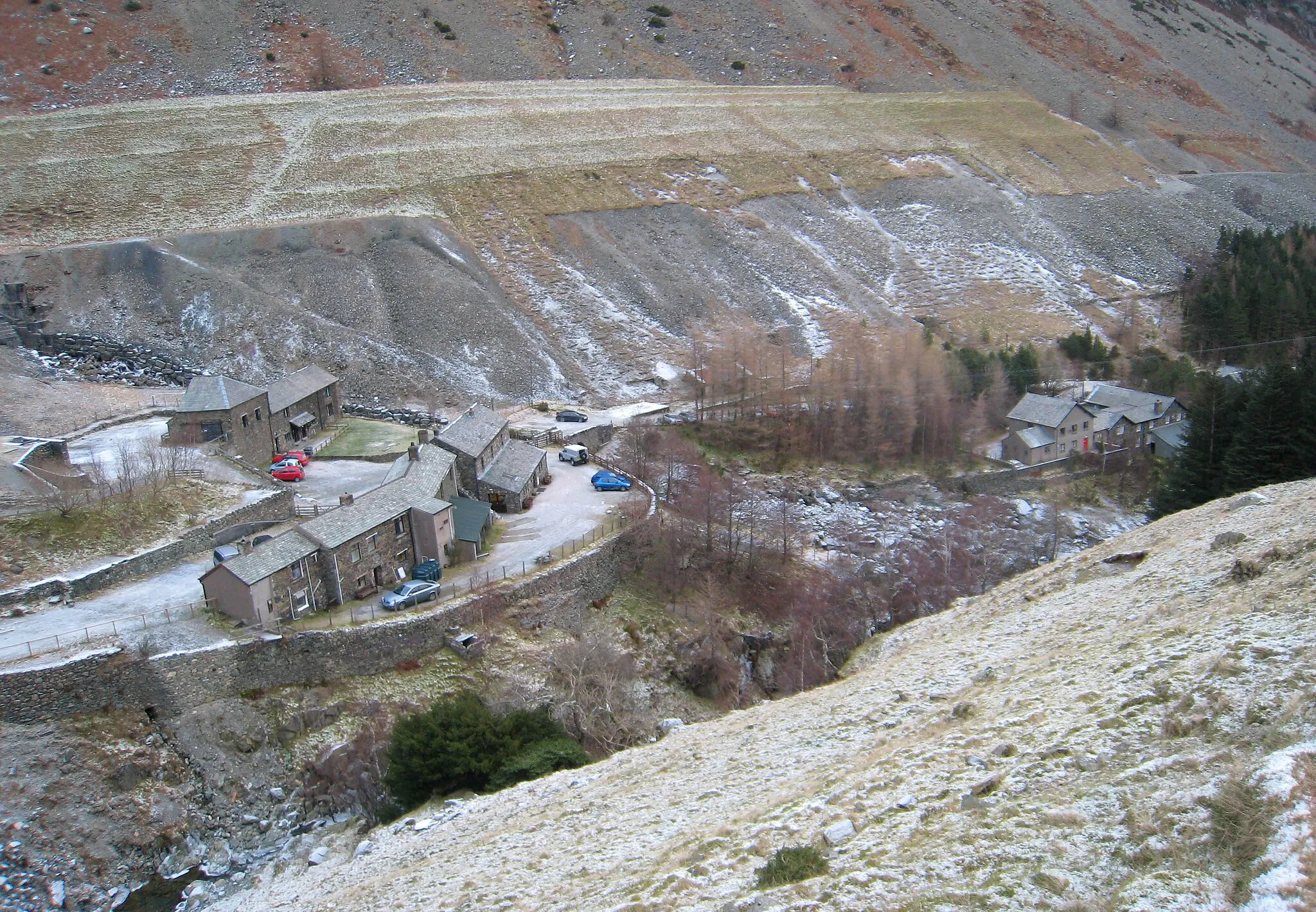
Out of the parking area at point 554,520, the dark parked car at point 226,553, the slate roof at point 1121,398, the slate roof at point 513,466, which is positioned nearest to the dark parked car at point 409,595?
the parking area at point 554,520

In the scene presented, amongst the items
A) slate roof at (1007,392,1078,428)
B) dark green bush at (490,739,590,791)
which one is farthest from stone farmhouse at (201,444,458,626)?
slate roof at (1007,392,1078,428)

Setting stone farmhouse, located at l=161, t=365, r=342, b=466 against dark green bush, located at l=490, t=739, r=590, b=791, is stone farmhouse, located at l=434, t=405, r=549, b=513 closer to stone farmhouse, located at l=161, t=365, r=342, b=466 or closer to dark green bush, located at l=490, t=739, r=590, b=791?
stone farmhouse, located at l=161, t=365, r=342, b=466

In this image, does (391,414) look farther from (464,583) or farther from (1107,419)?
(1107,419)

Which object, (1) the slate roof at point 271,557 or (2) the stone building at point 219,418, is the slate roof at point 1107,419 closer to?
(1) the slate roof at point 271,557

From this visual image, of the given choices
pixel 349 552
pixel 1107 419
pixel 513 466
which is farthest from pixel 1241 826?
pixel 1107 419

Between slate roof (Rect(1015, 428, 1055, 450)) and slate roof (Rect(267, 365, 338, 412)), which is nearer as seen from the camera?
slate roof (Rect(267, 365, 338, 412))

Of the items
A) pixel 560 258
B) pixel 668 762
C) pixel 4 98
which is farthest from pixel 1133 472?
pixel 4 98

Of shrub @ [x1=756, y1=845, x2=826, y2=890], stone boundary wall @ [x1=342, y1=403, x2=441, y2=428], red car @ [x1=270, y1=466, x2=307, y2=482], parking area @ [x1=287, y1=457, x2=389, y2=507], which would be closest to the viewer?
shrub @ [x1=756, y1=845, x2=826, y2=890]
